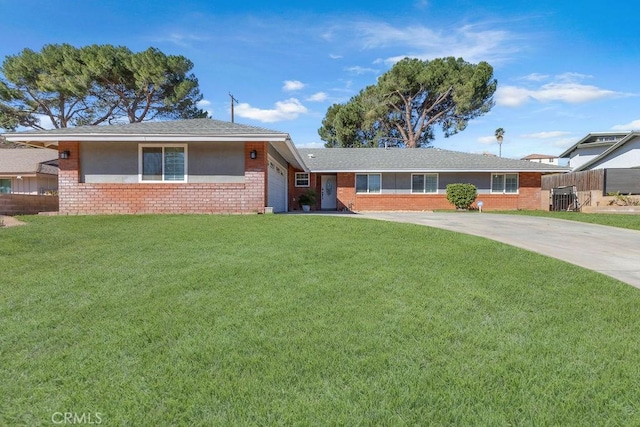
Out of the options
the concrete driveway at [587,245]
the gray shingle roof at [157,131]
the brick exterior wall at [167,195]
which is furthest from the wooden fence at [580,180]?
the brick exterior wall at [167,195]

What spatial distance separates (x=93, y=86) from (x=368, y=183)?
20.3m

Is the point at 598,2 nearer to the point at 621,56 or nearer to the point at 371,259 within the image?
the point at 621,56

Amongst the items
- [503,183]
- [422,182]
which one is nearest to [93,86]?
[422,182]

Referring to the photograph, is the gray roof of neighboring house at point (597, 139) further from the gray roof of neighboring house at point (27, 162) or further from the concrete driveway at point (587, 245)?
the gray roof of neighboring house at point (27, 162)

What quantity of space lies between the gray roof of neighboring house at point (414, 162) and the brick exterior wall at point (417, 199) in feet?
2.05

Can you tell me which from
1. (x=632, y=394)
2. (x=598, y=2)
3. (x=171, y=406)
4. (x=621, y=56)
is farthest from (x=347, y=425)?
(x=621, y=56)

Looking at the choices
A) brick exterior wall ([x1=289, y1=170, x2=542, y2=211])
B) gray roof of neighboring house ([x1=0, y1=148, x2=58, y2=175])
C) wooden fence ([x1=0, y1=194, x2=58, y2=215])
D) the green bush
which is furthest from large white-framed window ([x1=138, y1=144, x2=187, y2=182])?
the green bush

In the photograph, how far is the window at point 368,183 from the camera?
20281mm

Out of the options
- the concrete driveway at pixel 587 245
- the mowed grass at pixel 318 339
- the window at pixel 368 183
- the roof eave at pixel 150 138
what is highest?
the roof eave at pixel 150 138

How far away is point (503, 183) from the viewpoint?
66.9 ft

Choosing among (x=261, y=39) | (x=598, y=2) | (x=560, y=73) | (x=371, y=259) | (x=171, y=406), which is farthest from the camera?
(x=560, y=73)

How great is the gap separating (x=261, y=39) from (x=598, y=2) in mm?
11802

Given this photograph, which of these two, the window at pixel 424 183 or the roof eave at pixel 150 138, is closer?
the roof eave at pixel 150 138

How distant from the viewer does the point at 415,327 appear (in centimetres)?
323
